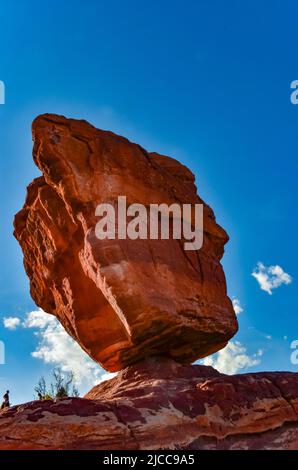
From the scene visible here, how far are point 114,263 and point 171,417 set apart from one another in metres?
3.25

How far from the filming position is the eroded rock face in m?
9.30

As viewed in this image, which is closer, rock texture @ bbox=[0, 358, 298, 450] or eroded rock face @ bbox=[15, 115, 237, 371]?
rock texture @ bbox=[0, 358, 298, 450]

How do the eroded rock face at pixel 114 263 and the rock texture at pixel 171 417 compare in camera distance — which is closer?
the rock texture at pixel 171 417

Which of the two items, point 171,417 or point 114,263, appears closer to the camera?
point 171,417

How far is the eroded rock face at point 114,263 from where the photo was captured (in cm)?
930

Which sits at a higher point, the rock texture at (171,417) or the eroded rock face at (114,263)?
the eroded rock face at (114,263)

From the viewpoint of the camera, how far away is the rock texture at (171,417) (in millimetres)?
6531

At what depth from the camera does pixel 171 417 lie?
7238 millimetres

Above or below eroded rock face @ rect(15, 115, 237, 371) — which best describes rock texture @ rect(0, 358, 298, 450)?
below

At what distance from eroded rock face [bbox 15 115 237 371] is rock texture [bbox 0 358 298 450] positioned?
4.69ft

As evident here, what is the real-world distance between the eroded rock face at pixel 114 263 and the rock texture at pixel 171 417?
1429 mm

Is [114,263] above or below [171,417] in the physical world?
above
